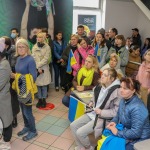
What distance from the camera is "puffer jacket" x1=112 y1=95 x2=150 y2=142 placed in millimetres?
1992

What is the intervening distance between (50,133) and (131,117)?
1690 mm

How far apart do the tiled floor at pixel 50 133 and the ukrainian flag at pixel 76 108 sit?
33 cm

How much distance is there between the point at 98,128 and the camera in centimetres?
253

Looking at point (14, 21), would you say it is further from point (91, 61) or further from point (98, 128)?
point (98, 128)

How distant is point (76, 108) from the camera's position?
3230 mm

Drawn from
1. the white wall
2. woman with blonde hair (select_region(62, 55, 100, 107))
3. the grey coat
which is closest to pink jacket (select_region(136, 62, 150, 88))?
woman with blonde hair (select_region(62, 55, 100, 107))

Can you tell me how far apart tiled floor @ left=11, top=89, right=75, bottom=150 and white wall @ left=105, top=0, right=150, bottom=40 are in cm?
358

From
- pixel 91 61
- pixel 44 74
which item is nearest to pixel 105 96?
pixel 91 61

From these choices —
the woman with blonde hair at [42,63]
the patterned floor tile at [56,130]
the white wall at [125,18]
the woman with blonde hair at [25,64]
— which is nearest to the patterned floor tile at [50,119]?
the patterned floor tile at [56,130]

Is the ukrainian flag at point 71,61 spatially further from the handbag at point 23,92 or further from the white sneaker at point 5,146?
the white sneaker at point 5,146

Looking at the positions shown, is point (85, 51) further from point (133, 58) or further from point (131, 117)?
point (131, 117)

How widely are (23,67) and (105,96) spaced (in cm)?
117

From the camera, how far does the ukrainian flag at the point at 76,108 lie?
3.14 metres

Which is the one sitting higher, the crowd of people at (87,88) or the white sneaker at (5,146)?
the crowd of people at (87,88)
